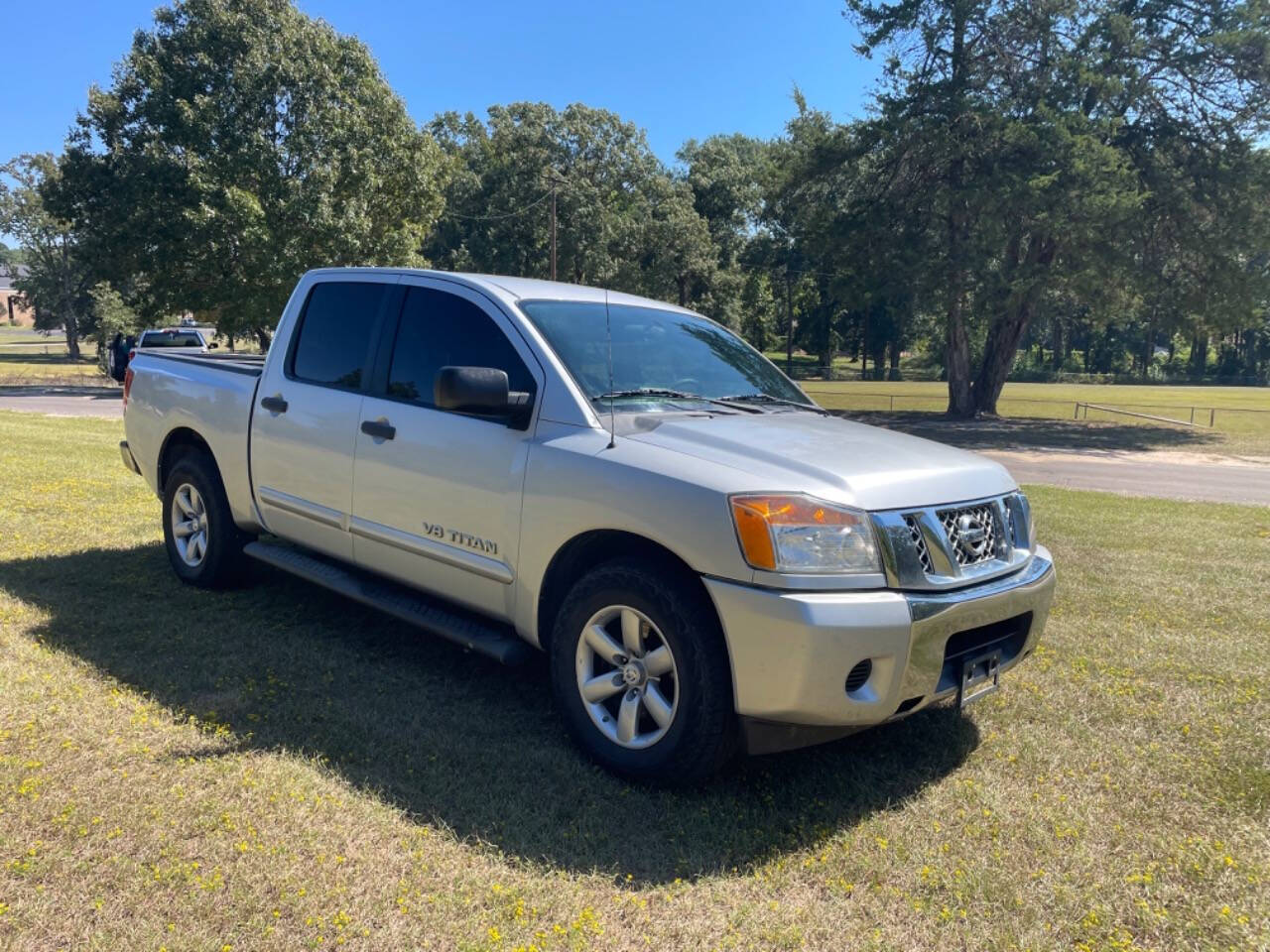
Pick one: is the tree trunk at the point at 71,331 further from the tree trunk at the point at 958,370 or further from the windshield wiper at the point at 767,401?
the windshield wiper at the point at 767,401

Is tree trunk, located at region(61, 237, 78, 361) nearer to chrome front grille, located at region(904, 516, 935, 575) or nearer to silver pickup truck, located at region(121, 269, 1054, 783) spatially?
silver pickup truck, located at region(121, 269, 1054, 783)

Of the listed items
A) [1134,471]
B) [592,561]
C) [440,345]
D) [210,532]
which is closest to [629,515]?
[592,561]

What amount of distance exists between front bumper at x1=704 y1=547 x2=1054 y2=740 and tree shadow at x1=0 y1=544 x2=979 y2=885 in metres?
0.48

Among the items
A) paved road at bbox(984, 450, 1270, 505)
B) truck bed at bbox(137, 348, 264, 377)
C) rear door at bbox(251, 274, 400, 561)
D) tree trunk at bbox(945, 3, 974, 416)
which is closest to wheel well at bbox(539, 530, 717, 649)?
rear door at bbox(251, 274, 400, 561)

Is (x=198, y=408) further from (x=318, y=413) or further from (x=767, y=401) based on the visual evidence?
(x=767, y=401)

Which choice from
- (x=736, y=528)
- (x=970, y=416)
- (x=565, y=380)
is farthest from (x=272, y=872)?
(x=970, y=416)

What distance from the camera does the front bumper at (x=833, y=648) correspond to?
3.05 meters

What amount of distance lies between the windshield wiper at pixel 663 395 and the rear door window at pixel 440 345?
1.34 feet

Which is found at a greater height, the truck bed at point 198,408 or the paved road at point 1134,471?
the truck bed at point 198,408

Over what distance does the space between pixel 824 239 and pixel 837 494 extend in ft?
88.4

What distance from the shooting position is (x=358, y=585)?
466 centimetres

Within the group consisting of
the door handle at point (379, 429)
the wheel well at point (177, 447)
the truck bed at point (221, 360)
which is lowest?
the wheel well at point (177, 447)

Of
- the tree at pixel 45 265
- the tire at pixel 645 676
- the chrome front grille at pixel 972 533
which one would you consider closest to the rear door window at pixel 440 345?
the tire at pixel 645 676

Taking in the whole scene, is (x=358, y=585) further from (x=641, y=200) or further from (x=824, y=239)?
(x=641, y=200)
